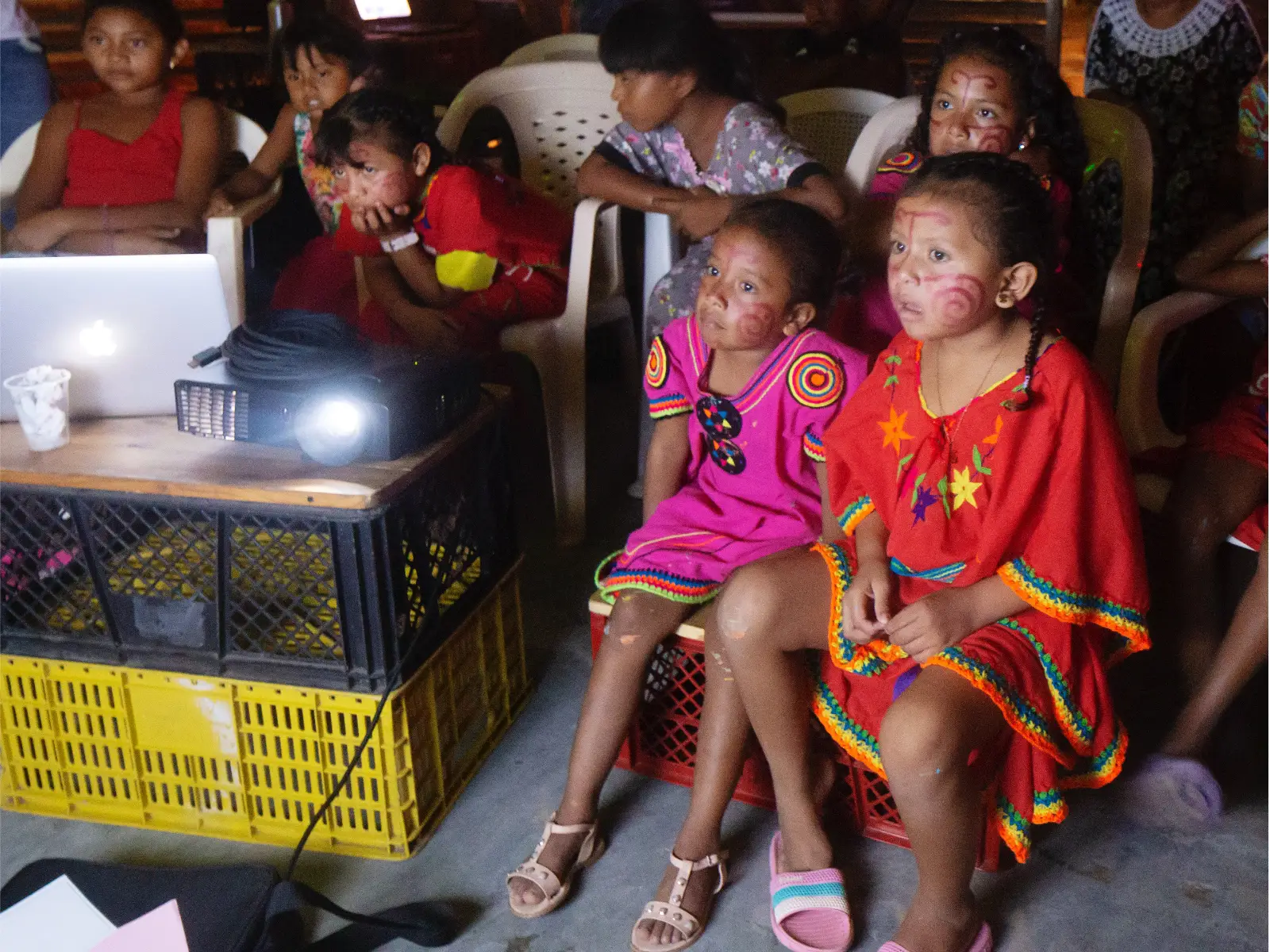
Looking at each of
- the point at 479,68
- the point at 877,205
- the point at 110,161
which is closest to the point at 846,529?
the point at 877,205

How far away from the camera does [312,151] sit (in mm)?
2660

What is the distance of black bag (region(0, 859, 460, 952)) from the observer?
150 cm

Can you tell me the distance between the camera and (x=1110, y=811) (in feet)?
5.73

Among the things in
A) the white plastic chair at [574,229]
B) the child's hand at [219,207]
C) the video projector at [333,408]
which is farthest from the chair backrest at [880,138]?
the child's hand at [219,207]

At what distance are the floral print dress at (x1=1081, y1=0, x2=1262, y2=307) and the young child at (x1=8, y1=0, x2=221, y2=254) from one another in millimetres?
2109

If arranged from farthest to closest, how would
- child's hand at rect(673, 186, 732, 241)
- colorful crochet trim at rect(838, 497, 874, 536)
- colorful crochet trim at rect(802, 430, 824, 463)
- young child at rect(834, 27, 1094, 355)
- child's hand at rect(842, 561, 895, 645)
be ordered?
child's hand at rect(673, 186, 732, 241) → young child at rect(834, 27, 1094, 355) → colorful crochet trim at rect(802, 430, 824, 463) → colorful crochet trim at rect(838, 497, 874, 536) → child's hand at rect(842, 561, 895, 645)

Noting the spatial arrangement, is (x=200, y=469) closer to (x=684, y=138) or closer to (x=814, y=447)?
(x=814, y=447)

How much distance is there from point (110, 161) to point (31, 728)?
1.52 m

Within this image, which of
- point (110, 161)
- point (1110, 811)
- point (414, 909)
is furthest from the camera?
point (110, 161)

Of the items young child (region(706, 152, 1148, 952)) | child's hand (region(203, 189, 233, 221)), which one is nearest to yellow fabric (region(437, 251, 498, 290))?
child's hand (region(203, 189, 233, 221))

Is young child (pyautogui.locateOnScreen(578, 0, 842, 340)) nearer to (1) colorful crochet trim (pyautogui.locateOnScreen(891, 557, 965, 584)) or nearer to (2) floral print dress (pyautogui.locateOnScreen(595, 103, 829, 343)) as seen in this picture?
(2) floral print dress (pyautogui.locateOnScreen(595, 103, 829, 343))

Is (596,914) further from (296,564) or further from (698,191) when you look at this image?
(698,191)

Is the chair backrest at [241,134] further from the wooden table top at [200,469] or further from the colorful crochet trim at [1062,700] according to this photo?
the colorful crochet trim at [1062,700]

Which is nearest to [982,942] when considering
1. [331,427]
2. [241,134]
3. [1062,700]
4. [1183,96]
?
[1062,700]
